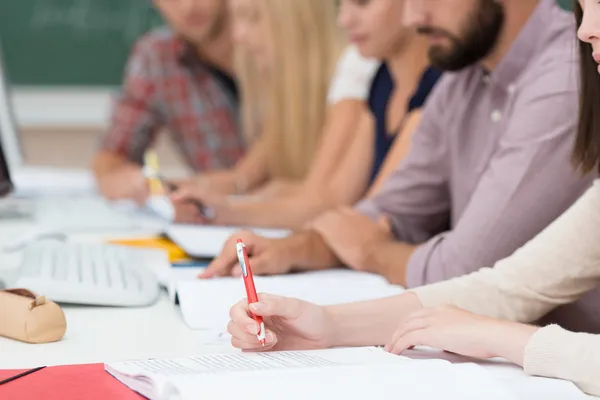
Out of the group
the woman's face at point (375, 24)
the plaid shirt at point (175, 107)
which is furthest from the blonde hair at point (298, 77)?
the woman's face at point (375, 24)

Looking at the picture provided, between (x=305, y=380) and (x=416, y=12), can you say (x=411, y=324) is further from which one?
(x=416, y=12)

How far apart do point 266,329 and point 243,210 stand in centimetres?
124

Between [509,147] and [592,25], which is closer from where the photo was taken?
[592,25]

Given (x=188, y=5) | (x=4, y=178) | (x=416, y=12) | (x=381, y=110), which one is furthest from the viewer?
(x=188, y=5)

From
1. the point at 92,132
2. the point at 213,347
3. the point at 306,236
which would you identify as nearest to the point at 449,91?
the point at 306,236

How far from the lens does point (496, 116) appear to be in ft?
5.14

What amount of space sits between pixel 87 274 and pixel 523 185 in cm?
62

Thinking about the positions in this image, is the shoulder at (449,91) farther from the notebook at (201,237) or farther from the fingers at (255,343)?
the fingers at (255,343)

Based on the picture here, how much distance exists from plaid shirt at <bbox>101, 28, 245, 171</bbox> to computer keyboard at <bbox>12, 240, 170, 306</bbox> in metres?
1.71

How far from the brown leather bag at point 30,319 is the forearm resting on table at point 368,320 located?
31 cm

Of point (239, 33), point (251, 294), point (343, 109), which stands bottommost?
point (251, 294)

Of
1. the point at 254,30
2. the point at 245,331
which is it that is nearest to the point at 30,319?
the point at 245,331

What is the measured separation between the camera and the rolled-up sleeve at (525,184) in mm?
1362

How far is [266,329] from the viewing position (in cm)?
107
